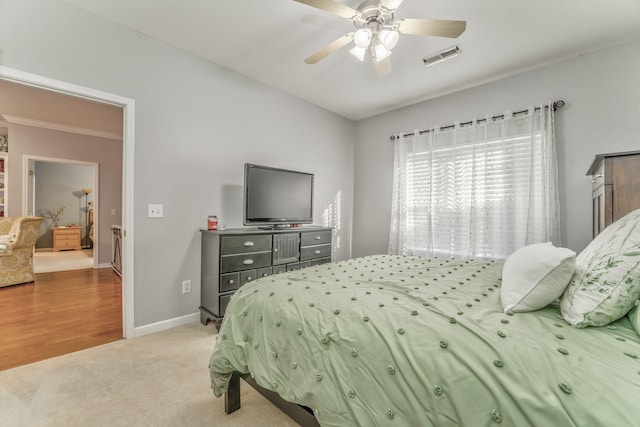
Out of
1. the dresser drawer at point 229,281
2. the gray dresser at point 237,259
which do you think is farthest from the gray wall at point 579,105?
the dresser drawer at point 229,281

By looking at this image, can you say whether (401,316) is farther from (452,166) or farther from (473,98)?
(473,98)

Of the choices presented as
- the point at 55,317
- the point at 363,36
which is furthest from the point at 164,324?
the point at 363,36

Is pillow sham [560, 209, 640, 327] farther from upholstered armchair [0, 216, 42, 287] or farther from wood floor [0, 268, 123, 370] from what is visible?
upholstered armchair [0, 216, 42, 287]

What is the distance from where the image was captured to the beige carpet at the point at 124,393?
1460 mm

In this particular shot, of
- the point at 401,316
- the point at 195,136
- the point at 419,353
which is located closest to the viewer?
the point at 419,353

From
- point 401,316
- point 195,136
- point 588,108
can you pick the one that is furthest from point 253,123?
point 588,108

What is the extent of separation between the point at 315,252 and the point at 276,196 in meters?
0.85

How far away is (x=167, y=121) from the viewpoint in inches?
103

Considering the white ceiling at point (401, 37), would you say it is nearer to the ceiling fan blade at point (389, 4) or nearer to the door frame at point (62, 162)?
the ceiling fan blade at point (389, 4)

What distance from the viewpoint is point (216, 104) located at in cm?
294

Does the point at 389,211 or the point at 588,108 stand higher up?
the point at 588,108

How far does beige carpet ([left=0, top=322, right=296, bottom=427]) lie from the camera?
1460 millimetres

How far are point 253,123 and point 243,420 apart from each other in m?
2.85

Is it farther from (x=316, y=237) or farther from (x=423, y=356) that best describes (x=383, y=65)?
(x=423, y=356)
